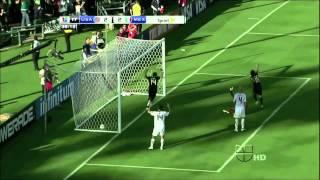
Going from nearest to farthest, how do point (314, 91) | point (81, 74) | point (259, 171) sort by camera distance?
point (259, 171) → point (81, 74) → point (314, 91)

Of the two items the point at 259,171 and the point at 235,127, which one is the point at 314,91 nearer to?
the point at 235,127

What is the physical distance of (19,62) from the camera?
155ft

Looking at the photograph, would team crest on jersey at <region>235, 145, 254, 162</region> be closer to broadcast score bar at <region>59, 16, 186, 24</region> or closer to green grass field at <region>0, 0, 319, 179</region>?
green grass field at <region>0, 0, 319, 179</region>

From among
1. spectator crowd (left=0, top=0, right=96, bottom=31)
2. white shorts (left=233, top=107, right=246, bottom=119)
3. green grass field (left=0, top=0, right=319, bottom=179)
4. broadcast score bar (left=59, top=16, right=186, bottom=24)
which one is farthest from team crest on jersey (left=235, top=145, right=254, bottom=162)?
spectator crowd (left=0, top=0, right=96, bottom=31)

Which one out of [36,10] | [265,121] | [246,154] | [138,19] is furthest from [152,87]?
[36,10]

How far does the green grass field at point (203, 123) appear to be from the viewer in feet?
109

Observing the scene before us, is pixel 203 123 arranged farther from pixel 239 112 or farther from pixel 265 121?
pixel 265 121

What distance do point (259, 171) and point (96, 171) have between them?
5.29m

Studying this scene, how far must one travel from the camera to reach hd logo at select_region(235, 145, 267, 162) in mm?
33594

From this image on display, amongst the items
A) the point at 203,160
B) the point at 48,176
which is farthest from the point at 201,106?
the point at 48,176

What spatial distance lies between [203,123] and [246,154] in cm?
387

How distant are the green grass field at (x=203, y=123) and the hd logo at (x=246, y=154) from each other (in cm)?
21

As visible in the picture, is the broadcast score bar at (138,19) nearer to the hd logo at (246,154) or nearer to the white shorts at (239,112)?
the white shorts at (239,112)

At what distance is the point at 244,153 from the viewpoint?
3412 centimetres
